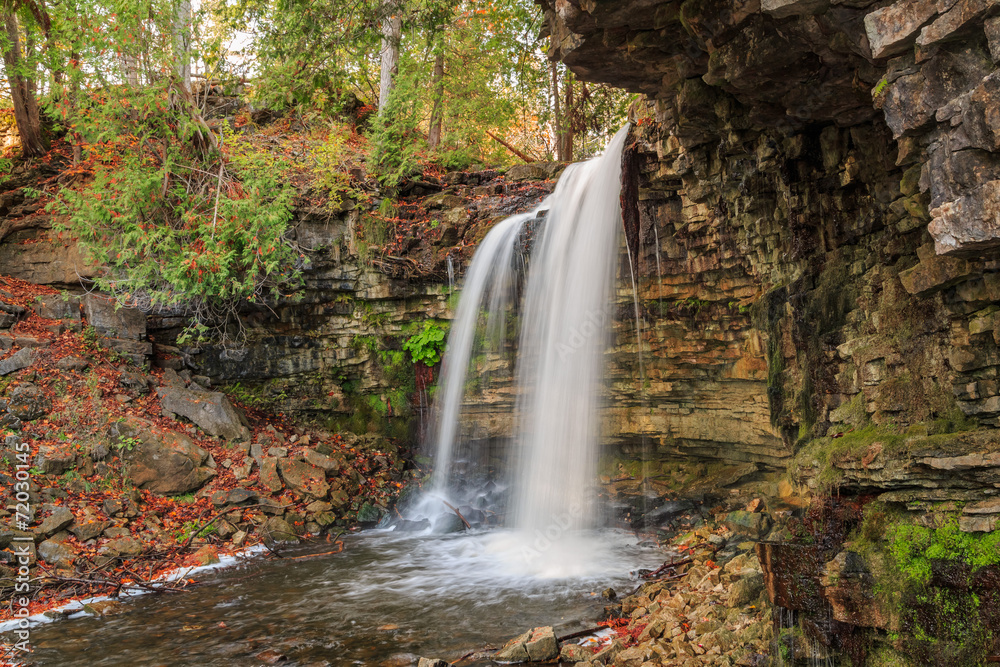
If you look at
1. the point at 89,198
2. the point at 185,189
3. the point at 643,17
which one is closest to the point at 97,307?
the point at 89,198

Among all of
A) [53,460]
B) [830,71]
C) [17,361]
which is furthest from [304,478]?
[830,71]

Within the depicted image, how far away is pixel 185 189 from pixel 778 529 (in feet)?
38.1

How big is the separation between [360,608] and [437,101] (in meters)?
12.6

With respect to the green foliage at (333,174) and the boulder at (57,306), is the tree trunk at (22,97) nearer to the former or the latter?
the boulder at (57,306)

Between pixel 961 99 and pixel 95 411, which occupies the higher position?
pixel 961 99

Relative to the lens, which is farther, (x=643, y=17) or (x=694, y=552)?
(x=694, y=552)

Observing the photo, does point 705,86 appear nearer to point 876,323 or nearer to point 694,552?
point 876,323

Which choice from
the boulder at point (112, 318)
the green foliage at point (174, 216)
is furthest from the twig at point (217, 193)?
the boulder at point (112, 318)

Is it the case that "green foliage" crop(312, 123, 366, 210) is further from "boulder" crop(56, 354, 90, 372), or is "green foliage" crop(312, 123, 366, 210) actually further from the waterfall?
"boulder" crop(56, 354, 90, 372)

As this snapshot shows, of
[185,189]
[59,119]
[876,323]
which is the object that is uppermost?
[59,119]

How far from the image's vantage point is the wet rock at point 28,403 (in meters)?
9.41

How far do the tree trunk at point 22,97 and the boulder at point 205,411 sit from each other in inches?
273

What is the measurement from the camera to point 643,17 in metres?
5.14

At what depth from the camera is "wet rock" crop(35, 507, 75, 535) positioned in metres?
7.78
